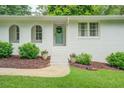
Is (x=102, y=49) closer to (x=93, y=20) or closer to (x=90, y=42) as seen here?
(x=90, y=42)

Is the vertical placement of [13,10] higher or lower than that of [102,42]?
higher

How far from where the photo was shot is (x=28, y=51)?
17328mm

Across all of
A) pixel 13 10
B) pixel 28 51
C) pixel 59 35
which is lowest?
pixel 28 51

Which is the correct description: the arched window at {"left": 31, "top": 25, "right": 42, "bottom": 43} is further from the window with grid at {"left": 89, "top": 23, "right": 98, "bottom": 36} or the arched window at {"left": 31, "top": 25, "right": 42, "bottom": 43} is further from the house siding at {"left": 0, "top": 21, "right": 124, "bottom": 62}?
the window with grid at {"left": 89, "top": 23, "right": 98, "bottom": 36}

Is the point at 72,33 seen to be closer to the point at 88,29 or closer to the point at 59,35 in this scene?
the point at 88,29

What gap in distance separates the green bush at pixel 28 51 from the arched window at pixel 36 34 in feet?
5.74

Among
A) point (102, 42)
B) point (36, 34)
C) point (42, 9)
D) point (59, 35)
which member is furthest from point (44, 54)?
point (42, 9)

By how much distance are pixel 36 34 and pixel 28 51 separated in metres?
2.46

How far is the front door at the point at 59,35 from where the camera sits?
1947 cm

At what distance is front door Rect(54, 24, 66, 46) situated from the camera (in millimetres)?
19469

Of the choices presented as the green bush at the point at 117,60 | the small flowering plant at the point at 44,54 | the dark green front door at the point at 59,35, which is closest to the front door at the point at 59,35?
the dark green front door at the point at 59,35

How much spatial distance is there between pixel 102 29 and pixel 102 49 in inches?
53.8

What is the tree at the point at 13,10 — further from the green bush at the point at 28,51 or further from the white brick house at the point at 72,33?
the green bush at the point at 28,51

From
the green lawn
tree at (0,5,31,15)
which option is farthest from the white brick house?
tree at (0,5,31,15)
